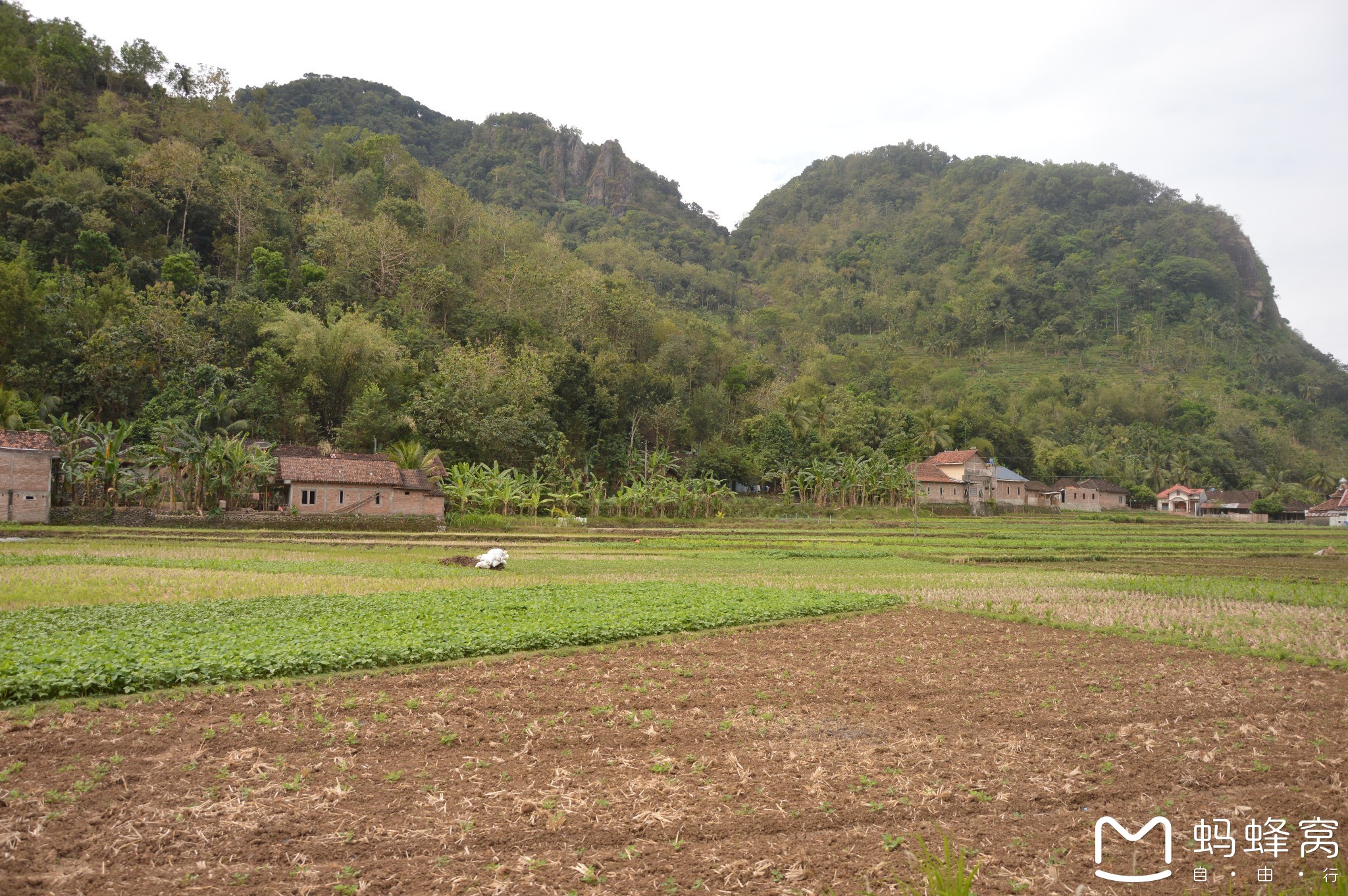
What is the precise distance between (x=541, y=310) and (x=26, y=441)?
3944cm

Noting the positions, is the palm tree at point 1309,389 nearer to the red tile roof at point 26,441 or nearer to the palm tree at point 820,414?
the palm tree at point 820,414

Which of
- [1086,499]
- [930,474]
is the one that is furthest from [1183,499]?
[930,474]

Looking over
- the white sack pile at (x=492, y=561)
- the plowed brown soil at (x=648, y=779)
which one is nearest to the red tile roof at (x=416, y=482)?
the white sack pile at (x=492, y=561)

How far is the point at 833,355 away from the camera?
102m

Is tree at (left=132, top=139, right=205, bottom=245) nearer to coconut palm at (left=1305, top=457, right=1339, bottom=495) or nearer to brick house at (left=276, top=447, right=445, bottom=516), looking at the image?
brick house at (left=276, top=447, right=445, bottom=516)

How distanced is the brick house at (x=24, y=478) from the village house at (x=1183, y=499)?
3667 inches

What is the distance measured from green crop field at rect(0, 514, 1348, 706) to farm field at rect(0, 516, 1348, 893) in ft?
0.39

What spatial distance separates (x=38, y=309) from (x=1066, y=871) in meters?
58.9

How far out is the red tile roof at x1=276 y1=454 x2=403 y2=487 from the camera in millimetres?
41969

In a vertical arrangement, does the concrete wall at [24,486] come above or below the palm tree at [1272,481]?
below

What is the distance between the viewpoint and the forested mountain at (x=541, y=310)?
2024 inches

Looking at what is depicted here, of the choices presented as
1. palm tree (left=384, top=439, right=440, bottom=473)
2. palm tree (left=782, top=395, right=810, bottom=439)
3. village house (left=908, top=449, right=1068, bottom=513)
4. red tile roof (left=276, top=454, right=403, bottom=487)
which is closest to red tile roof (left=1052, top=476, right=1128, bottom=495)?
village house (left=908, top=449, right=1068, bottom=513)

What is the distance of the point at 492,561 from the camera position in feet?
79.9

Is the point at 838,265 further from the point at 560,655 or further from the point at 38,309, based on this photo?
the point at 560,655
